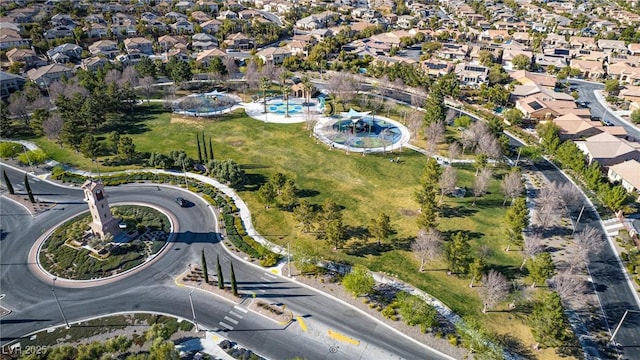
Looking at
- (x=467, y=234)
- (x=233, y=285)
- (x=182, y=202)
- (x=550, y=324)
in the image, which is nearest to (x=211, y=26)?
(x=182, y=202)

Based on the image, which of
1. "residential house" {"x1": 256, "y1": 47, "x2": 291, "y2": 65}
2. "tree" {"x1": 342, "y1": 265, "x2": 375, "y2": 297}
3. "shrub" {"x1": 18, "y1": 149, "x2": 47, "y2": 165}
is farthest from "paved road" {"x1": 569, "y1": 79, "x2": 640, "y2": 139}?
"shrub" {"x1": 18, "y1": 149, "x2": 47, "y2": 165}

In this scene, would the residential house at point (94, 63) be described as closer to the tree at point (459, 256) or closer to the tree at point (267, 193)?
the tree at point (267, 193)

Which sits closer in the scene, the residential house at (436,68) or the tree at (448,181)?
the tree at (448,181)

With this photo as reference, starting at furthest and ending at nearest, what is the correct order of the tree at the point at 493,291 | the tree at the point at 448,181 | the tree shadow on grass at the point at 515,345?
1. the tree at the point at 448,181
2. the tree at the point at 493,291
3. the tree shadow on grass at the point at 515,345

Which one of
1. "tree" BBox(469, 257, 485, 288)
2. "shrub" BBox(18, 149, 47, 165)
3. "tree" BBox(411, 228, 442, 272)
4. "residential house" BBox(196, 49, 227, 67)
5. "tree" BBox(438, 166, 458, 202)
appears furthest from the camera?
"residential house" BBox(196, 49, 227, 67)

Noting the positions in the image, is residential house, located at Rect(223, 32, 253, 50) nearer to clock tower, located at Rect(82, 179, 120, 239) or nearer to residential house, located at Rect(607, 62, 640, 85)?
clock tower, located at Rect(82, 179, 120, 239)

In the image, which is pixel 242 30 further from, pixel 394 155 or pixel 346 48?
pixel 394 155

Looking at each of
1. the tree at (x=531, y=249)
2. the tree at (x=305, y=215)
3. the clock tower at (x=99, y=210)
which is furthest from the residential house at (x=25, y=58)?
the tree at (x=531, y=249)
